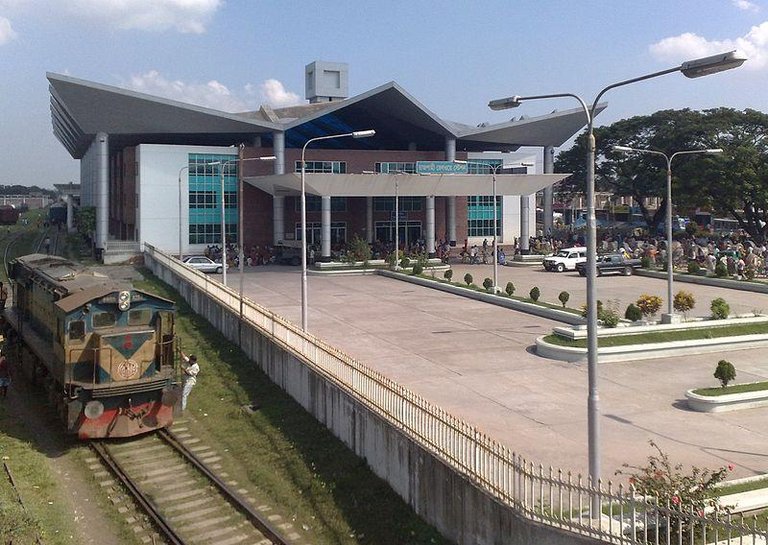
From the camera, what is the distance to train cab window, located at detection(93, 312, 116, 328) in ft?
52.3

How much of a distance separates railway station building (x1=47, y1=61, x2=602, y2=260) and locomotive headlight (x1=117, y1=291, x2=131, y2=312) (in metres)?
27.3

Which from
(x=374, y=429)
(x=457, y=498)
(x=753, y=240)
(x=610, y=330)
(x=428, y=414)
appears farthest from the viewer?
(x=753, y=240)

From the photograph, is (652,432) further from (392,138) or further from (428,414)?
(392,138)

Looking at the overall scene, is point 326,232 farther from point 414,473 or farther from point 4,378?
point 414,473

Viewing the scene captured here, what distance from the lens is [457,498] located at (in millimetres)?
10906

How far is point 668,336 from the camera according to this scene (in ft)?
74.3

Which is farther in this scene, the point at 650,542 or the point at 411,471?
the point at 411,471

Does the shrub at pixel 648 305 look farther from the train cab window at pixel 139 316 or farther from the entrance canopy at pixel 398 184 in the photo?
the entrance canopy at pixel 398 184

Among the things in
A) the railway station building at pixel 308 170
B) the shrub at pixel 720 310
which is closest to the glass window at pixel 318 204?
the railway station building at pixel 308 170

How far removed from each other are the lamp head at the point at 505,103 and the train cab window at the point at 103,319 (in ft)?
30.9

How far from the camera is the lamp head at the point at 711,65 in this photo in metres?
8.27

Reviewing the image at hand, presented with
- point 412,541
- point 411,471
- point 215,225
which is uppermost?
point 215,225

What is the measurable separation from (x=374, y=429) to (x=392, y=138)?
51734 millimetres

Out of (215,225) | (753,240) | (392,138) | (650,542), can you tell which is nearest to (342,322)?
(650,542)
